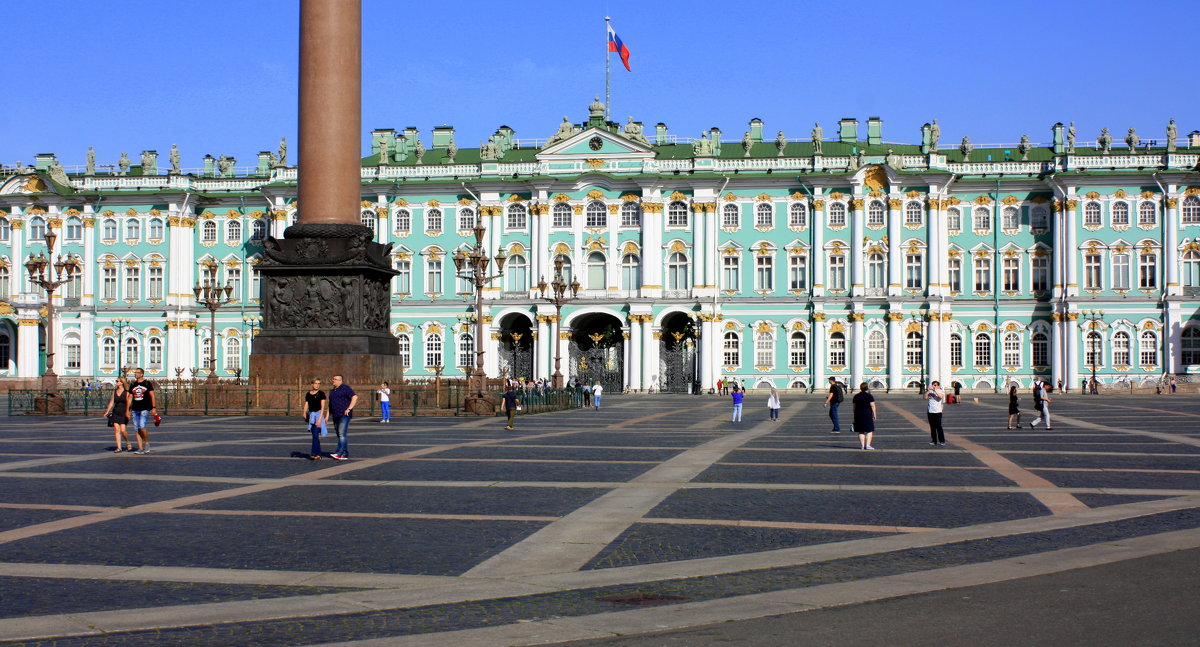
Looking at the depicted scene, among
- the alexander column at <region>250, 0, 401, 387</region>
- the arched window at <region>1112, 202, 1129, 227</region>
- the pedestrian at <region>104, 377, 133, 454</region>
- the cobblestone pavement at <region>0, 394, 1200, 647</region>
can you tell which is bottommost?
the cobblestone pavement at <region>0, 394, 1200, 647</region>

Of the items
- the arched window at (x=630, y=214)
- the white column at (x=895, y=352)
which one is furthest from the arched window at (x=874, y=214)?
the arched window at (x=630, y=214)

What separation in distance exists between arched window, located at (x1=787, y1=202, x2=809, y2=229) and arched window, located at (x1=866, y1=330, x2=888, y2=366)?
806cm

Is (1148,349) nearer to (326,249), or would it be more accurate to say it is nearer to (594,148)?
(594,148)

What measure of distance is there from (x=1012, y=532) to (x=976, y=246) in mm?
68037

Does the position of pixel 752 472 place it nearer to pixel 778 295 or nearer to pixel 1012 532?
pixel 1012 532

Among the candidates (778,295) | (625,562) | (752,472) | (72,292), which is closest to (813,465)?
(752,472)

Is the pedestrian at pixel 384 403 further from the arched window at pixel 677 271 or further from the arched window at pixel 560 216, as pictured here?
the arched window at pixel 560 216

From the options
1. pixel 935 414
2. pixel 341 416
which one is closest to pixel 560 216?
pixel 935 414

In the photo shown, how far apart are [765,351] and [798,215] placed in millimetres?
8835

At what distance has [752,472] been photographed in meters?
20.7

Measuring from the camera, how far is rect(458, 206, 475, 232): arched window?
3243 inches

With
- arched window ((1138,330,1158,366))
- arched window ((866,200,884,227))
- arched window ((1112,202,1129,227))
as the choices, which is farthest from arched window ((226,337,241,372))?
arched window ((1138,330,1158,366))

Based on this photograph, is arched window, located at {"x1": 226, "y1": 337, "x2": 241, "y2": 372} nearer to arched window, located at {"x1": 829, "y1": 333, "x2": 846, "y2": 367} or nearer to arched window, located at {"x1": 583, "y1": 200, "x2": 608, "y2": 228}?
arched window, located at {"x1": 583, "y1": 200, "x2": 608, "y2": 228}

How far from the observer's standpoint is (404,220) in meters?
83.2
